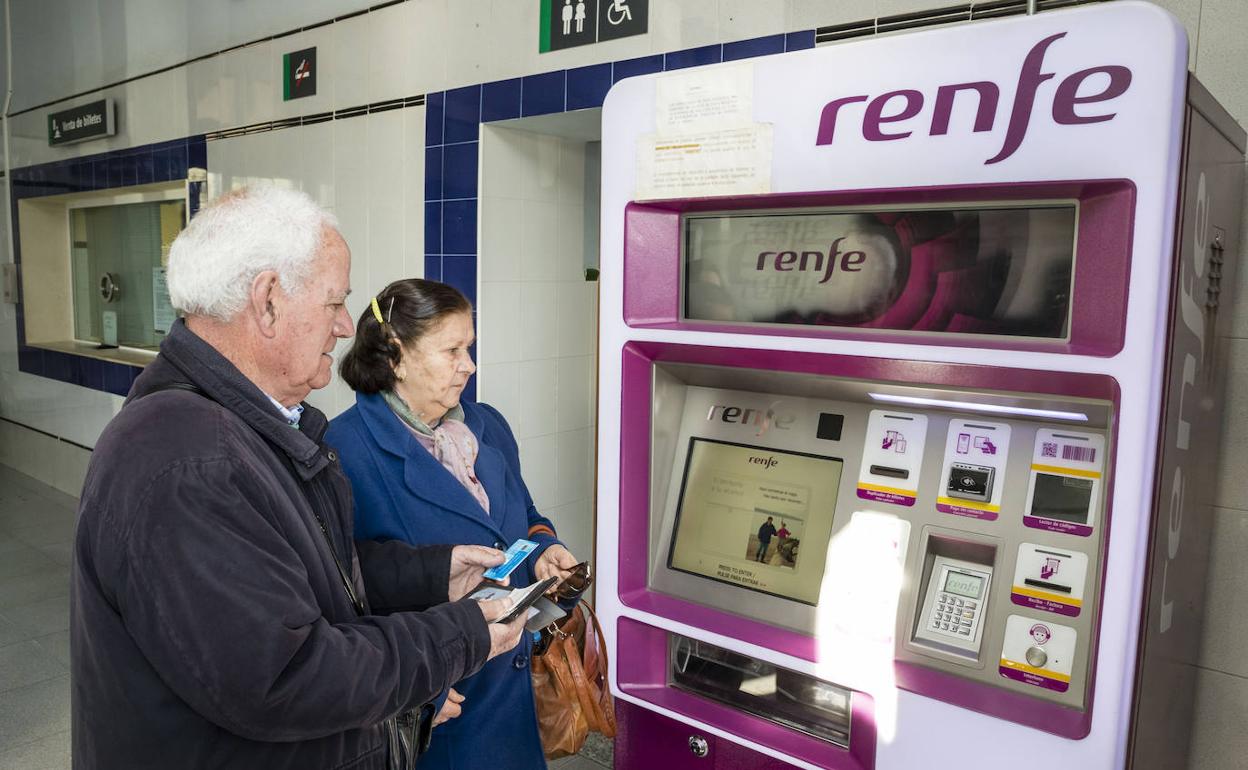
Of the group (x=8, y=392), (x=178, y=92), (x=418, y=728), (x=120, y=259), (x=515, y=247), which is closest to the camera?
(x=418, y=728)

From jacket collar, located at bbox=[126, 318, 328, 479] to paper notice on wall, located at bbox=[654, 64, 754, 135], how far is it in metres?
0.85

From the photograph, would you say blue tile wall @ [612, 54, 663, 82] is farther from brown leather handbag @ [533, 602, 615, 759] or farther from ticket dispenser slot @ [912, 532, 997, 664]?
ticket dispenser slot @ [912, 532, 997, 664]

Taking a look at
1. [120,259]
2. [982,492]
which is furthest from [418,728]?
[120,259]

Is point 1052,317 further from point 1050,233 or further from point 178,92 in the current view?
point 178,92

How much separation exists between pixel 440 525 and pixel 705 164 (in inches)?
37.3

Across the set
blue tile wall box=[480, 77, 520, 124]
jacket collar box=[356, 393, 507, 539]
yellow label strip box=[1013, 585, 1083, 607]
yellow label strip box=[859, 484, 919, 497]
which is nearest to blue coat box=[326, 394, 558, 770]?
jacket collar box=[356, 393, 507, 539]

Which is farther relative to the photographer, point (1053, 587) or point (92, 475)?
point (1053, 587)

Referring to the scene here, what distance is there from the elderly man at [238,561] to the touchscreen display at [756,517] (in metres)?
0.49

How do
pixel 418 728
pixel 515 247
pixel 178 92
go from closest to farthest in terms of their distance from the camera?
pixel 418 728
pixel 515 247
pixel 178 92

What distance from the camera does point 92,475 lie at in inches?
46.4

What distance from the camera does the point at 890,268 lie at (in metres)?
1.50

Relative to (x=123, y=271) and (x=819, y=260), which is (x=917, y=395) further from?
(x=123, y=271)

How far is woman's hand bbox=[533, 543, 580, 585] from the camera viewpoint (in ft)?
6.53

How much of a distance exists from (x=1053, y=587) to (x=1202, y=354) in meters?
0.50
